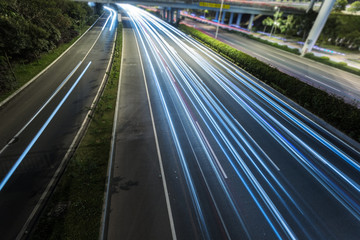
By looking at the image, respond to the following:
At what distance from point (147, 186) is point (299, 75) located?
27194 mm

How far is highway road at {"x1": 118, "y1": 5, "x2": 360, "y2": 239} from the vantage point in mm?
7879

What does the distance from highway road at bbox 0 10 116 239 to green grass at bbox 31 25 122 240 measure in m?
0.75

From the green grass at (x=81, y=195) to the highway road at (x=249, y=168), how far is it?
3457 mm

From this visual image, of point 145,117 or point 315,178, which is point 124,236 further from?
point 315,178

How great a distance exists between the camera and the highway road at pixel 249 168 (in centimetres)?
788

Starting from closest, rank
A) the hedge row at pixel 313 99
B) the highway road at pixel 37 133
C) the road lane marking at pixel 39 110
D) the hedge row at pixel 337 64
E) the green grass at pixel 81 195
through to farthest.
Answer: the green grass at pixel 81 195 → the highway road at pixel 37 133 → the road lane marking at pixel 39 110 → the hedge row at pixel 313 99 → the hedge row at pixel 337 64

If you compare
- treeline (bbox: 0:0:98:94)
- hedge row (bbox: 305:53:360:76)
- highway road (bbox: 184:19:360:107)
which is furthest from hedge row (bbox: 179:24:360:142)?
treeline (bbox: 0:0:98:94)

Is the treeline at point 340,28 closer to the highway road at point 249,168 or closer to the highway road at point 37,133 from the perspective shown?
the highway road at point 249,168

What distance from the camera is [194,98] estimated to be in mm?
17891

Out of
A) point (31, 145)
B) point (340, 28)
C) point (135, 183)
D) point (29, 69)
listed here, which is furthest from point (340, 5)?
point (31, 145)

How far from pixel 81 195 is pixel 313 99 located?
64.7ft

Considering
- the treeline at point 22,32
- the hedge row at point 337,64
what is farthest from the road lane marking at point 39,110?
the hedge row at point 337,64

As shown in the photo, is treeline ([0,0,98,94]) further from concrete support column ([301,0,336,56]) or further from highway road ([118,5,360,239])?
concrete support column ([301,0,336,56])

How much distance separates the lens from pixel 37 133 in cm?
1238
